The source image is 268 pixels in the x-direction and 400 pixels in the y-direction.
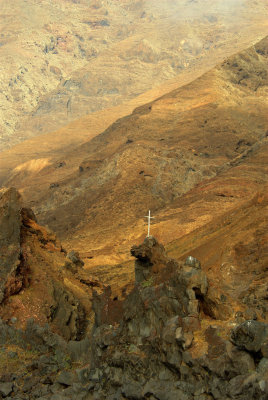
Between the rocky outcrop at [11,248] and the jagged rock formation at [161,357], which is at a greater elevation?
the jagged rock formation at [161,357]

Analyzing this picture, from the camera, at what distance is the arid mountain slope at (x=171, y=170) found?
49469mm

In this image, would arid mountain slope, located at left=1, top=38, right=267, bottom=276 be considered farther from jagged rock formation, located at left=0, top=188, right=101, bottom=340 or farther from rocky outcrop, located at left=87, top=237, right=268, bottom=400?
rocky outcrop, located at left=87, top=237, right=268, bottom=400

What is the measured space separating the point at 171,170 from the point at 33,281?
46.3 metres

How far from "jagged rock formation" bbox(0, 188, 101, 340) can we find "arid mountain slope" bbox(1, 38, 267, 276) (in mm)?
19335

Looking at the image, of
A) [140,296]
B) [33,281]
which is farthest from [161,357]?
[33,281]

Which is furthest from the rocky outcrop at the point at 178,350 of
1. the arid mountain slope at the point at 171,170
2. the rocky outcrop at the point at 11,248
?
the arid mountain slope at the point at 171,170

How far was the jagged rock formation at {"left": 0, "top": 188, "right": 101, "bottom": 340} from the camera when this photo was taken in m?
17.8

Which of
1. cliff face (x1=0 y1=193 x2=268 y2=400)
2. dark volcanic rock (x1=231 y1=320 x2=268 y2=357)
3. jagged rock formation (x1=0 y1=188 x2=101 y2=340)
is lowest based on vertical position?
jagged rock formation (x1=0 y1=188 x2=101 y2=340)

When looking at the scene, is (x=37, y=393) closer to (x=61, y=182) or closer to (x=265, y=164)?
(x=265, y=164)

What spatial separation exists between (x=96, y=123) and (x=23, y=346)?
116871mm

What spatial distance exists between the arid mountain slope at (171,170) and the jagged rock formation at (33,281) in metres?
19.3

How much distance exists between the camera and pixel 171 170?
64625 millimetres

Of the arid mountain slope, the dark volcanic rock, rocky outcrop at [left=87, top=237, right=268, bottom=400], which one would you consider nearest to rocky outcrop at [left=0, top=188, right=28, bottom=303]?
rocky outcrop at [left=87, top=237, right=268, bottom=400]

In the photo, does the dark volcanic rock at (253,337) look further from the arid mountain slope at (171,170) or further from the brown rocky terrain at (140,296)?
the arid mountain slope at (171,170)
